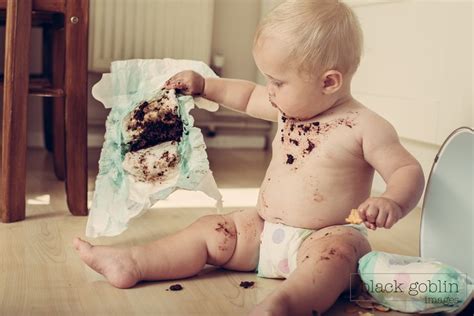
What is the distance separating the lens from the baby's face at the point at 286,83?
1.02 meters

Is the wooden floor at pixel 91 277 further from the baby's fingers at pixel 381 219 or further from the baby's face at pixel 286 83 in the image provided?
the baby's face at pixel 286 83

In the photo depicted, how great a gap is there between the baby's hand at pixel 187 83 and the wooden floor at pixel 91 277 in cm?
29

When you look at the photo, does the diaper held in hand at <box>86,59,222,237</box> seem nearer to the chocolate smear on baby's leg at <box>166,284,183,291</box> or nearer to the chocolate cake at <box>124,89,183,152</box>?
the chocolate cake at <box>124,89,183,152</box>

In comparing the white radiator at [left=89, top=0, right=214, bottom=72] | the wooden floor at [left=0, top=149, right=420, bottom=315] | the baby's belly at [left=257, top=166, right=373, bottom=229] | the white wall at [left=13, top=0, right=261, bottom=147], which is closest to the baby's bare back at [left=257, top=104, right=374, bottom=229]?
the baby's belly at [left=257, top=166, right=373, bottom=229]

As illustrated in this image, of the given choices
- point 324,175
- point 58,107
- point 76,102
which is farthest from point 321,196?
point 58,107

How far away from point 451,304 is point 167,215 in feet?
2.38

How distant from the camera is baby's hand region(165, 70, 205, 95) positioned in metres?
1.18

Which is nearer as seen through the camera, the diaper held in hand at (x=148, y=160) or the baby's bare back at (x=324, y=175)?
the baby's bare back at (x=324, y=175)

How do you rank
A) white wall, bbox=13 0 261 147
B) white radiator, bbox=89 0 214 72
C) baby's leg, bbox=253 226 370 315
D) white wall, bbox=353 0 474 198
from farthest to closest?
white wall, bbox=13 0 261 147, white radiator, bbox=89 0 214 72, white wall, bbox=353 0 474 198, baby's leg, bbox=253 226 370 315

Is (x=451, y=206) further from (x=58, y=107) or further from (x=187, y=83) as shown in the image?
(x=58, y=107)

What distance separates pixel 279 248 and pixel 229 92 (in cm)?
31

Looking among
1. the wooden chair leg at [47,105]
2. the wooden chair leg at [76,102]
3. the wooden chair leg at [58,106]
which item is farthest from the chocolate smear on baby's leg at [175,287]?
the wooden chair leg at [47,105]

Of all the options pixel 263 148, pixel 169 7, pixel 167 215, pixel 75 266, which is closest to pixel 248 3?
pixel 169 7

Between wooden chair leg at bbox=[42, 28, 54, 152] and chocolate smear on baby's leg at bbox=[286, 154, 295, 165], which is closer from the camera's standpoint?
chocolate smear on baby's leg at bbox=[286, 154, 295, 165]
